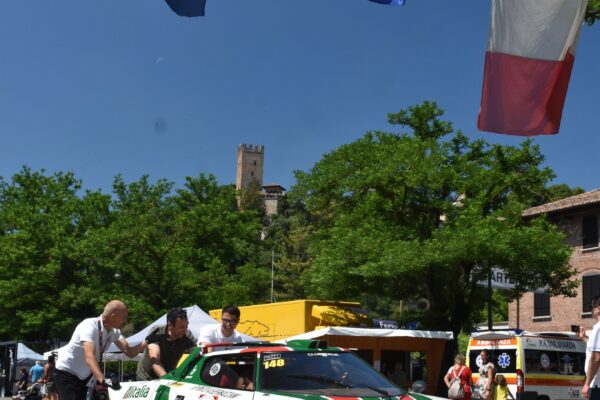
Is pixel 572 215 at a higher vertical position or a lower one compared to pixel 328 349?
higher

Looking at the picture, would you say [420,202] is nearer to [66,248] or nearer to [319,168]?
[319,168]

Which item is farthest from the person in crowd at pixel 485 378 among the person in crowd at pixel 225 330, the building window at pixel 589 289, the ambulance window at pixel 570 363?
the building window at pixel 589 289

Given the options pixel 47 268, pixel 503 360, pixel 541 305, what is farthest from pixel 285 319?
pixel 541 305

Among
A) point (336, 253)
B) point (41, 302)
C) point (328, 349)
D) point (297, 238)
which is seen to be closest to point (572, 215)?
point (336, 253)

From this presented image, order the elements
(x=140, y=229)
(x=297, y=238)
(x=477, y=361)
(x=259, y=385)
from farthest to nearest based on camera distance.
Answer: (x=297, y=238) → (x=140, y=229) → (x=477, y=361) → (x=259, y=385)

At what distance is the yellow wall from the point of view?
80.5 feet

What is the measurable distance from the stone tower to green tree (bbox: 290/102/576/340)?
514 ft

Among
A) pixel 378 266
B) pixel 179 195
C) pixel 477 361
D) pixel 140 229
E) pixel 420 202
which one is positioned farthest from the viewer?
pixel 179 195

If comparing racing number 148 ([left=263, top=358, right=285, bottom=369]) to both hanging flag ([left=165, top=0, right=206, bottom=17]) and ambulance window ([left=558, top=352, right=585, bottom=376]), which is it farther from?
ambulance window ([left=558, top=352, right=585, bottom=376])

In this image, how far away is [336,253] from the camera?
2917 cm

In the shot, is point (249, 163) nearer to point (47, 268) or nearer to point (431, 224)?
point (47, 268)

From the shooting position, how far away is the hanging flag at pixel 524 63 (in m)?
8.30

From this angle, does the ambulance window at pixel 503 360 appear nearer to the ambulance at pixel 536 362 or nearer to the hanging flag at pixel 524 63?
the ambulance at pixel 536 362

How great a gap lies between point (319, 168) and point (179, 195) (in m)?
16.4
